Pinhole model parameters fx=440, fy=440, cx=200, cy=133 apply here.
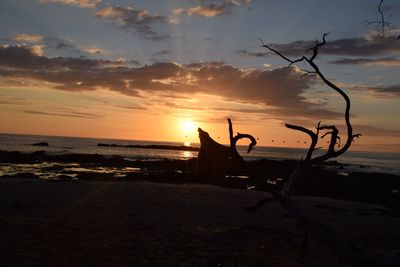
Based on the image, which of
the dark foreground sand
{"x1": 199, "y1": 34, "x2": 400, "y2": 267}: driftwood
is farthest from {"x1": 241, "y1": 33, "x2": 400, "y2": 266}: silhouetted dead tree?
the dark foreground sand

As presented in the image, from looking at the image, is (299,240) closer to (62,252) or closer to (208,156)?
(62,252)

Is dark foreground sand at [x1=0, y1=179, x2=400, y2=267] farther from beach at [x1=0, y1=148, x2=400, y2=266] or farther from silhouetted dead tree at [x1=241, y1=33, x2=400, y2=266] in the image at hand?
silhouetted dead tree at [x1=241, y1=33, x2=400, y2=266]

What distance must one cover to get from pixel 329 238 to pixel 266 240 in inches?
358

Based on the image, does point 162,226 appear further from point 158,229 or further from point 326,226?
point 326,226

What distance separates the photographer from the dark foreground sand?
12.5 metres

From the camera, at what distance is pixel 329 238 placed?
652 cm

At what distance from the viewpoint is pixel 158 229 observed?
16141 millimetres

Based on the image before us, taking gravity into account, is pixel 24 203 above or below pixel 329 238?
below

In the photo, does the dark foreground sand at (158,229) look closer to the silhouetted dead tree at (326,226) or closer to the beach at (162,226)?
the beach at (162,226)

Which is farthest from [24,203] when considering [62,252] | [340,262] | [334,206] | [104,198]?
[334,206]

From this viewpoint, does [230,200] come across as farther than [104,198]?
Yes

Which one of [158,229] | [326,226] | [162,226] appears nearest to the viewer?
[326,226]

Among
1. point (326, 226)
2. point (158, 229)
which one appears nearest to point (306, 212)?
point (326, 226)

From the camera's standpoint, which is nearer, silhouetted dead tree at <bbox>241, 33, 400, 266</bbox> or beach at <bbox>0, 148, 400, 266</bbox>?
silhouetted dead tree at <bbox>241, 33, 400, 266</bbox>
